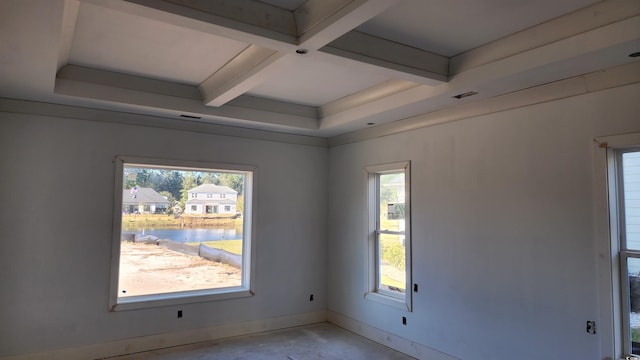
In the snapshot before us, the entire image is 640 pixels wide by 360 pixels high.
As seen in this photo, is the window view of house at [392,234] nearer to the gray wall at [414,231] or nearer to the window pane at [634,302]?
the gray wall at [414,231]

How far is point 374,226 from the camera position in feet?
17.9

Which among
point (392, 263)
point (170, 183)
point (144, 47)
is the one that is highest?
point (144, 47)

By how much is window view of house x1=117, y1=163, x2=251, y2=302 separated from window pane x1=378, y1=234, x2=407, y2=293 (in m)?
1.88

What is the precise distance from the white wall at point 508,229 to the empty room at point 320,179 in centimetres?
2

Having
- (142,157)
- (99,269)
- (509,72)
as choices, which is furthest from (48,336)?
(509,72)

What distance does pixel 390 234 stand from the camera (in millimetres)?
5238

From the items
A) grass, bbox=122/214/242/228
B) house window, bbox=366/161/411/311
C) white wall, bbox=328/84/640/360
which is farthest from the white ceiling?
grass, bbox=122/214/242/228

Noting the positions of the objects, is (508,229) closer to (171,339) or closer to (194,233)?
(194,233)

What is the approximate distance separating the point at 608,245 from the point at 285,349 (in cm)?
349

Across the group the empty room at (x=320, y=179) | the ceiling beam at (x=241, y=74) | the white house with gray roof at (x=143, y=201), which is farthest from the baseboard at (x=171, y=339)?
the ceiling beam at (x=241, y=74)

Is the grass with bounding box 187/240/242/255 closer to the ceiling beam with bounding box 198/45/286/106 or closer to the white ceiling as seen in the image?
the white ceiling

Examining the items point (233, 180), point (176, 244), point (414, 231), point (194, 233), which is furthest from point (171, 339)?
point (414, 231)

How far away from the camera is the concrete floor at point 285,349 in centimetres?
454

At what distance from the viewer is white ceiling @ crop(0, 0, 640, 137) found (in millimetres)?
2523
